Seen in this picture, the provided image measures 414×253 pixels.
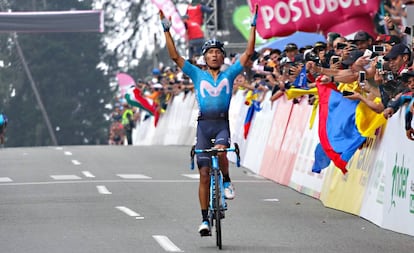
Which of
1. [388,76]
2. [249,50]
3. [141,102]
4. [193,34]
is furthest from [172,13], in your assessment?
[249,50]

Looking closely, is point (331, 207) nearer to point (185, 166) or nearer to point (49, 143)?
point (185, 166)

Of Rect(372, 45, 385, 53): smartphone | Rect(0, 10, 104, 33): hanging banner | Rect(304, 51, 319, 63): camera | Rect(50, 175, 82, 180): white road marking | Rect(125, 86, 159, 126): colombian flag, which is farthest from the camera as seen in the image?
Rect(0, 10, 104, 33): hanging banner

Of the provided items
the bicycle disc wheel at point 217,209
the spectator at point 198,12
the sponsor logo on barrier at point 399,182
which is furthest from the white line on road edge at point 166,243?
the spectator at point 198,12

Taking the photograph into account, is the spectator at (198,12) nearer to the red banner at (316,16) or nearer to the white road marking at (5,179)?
the red banner at (316,16)

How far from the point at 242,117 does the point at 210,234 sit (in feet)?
59.3

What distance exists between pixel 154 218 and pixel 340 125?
9.72ft

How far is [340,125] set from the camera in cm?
1836

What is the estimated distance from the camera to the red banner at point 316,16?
98.2 feet

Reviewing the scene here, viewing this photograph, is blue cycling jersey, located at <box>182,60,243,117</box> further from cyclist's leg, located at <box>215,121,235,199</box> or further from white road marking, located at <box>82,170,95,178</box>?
white road marking, located at <box>82,170,95,178</box>

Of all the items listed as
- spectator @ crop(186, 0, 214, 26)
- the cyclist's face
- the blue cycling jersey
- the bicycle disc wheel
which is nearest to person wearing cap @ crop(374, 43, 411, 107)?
the blue cycling jersey

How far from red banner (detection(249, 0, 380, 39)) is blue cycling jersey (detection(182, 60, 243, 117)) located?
603 inches

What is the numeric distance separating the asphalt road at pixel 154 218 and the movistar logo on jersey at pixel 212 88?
1493 mm

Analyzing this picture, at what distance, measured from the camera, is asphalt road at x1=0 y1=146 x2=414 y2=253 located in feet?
45.3

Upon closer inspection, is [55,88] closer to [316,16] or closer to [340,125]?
[316,16]
